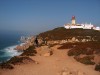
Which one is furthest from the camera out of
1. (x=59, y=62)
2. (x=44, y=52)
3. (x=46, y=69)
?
(x=44, y=52)

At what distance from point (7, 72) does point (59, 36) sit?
28016 mm

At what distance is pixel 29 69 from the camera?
23.6 meters

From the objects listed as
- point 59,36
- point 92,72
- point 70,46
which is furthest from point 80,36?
point 92,72

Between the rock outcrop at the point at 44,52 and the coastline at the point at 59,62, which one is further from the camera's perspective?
the rock outcrop at the point at 44,52

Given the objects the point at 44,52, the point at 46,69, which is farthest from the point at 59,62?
the point at 44,52

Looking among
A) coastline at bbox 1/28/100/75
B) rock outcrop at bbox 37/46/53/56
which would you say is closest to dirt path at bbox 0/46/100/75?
coastline at bbox 1/28/100/75

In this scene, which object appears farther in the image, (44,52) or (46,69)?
(44,52)

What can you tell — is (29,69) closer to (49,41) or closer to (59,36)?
(49,41)

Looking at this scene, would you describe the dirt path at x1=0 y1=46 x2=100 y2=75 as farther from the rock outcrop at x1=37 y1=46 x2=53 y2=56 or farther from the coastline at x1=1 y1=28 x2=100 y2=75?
the rock outcrop at x1=37 y1=46 x2=53 y2=56

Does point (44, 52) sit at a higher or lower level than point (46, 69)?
higher

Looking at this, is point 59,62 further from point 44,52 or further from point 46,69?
point 44,52

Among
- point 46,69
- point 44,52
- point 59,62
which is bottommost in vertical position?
point 46,69

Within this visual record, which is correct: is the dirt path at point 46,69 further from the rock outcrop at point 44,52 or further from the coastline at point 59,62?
the rock outcrop at point 44,52

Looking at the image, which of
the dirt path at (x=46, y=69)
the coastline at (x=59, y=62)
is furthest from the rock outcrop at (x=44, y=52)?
the dirt path at (x=46, y=69)
